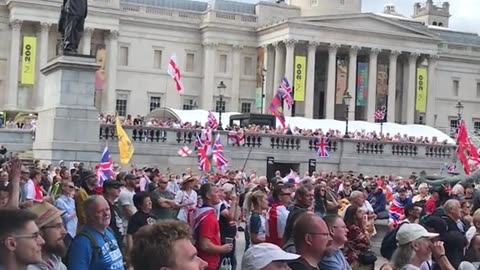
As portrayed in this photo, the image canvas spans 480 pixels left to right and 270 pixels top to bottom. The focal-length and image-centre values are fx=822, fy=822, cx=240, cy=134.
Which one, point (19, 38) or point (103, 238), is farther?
point (19, 38)

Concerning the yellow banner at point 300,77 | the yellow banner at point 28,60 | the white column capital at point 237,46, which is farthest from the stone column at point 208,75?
the yellow banner at point 28,60

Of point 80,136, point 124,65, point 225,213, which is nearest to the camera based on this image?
point 225,213

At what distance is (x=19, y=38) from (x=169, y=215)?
5712cm

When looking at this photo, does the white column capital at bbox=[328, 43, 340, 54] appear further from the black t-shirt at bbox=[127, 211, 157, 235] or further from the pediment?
the black t-shirt at bbox=[127, 211, 157, 235]

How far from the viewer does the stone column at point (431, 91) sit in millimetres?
74875

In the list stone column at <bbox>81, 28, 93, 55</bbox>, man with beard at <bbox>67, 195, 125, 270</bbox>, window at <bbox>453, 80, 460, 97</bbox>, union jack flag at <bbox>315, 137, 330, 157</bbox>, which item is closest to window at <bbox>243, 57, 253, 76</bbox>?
stone column at <bbox>81, 28, 93, 55</bbox>

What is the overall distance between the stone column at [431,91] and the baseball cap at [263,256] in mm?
71884

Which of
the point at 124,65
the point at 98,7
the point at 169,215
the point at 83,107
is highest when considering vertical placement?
the point at 98,7

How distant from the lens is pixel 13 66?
6388 cm

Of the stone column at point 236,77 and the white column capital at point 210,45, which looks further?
the stone column at point 236,77

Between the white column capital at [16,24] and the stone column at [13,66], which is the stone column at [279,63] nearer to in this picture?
the white column capital at [16,24]

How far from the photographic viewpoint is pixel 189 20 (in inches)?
2844

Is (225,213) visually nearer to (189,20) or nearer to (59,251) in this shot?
(59,251)

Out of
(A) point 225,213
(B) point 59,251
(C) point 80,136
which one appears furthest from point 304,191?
(C) point 80,136
